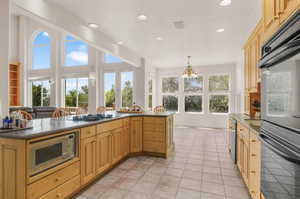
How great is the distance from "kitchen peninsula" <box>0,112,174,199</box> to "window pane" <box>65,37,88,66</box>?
573cm

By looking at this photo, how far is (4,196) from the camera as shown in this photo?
5.32 ft

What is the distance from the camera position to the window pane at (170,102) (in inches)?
315

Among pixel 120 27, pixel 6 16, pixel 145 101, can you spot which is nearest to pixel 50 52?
pixel 145 101

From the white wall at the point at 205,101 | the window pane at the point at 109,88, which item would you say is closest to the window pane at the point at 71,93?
the window pane at the point at 109,88

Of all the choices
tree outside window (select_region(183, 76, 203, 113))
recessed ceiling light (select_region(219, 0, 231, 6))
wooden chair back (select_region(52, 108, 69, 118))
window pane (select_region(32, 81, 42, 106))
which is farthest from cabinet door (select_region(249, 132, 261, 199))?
window pane (select_region(32, 81, 42, 106))

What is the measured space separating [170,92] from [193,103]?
1219 mm

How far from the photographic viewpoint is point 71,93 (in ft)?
26.7

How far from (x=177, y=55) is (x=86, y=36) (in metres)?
3.34

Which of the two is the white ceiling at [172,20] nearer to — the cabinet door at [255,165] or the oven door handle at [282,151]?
the cabinet door at [255,165]

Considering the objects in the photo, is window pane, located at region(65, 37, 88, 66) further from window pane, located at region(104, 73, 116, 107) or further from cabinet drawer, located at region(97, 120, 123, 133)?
cabinet drawer, located at region(97, 120, 123, 133)

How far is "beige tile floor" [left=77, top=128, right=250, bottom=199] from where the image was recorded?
2236 mm

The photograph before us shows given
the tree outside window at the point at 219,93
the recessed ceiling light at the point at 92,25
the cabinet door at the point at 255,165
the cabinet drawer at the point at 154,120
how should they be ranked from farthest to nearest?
the tree outside window at the point at 219,93
the cabinet drawer at the point at 154,120
the recessed ceiling light at the point at 92,25
the cabinet door at the point at 255,165

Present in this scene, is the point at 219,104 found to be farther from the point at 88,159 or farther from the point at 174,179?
the point at 88,159

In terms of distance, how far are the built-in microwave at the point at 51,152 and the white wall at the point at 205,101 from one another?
6.17 m
